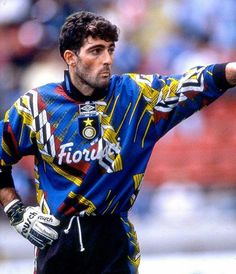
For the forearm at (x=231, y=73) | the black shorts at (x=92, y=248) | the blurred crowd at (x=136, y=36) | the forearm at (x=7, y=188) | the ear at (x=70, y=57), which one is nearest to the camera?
the forearm at (x=231, y=73)

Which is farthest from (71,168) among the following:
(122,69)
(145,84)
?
(122,69)

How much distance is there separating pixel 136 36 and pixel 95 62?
18.2 ft

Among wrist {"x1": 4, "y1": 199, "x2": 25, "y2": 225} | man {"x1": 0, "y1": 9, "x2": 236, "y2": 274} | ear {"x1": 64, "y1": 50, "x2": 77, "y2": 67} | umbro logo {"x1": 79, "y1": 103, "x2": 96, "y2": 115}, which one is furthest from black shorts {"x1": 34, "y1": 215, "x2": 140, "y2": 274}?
ear {"x1": 64, "y1": 50, "x2": 77, "y2": 67}

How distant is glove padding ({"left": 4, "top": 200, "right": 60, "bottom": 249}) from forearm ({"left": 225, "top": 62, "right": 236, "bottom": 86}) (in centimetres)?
97

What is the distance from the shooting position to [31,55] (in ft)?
33.5

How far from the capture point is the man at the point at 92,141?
4324 millimetres

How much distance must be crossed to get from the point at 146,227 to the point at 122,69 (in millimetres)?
1612

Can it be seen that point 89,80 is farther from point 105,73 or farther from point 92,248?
point 92,248

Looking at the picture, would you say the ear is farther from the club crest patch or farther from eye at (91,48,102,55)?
the club crest patch

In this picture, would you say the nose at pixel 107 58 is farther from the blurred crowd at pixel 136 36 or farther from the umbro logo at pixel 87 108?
the blurred crowd at pixel 136 36

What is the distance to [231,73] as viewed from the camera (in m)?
4.20

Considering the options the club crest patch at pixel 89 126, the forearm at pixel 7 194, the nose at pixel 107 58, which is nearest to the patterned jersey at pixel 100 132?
the club crest patch at pixel 89 126

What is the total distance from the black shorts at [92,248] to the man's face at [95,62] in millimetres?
601

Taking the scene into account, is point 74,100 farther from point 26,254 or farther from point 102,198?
point 26,254
